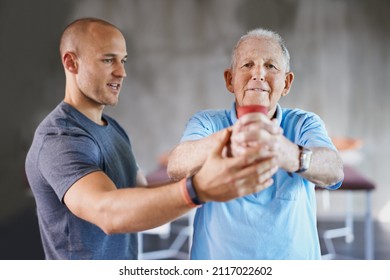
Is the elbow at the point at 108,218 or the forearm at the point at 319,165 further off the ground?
the forearm at the point at 319,165

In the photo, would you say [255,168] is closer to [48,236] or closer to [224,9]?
[48,236]

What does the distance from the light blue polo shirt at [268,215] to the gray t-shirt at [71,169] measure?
26 cm

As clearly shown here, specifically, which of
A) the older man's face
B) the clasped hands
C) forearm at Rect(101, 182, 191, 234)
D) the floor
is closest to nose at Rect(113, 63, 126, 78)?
the older man's face

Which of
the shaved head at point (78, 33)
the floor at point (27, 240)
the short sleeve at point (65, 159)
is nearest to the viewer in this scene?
the short sleeve at point (65, 159)

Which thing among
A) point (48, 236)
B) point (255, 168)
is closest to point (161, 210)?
point (255, 168)

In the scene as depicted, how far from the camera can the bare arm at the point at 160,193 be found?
99 centimetres

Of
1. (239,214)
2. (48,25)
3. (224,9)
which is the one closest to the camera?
(239,214)

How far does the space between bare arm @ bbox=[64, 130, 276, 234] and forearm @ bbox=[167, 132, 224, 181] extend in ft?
0.08

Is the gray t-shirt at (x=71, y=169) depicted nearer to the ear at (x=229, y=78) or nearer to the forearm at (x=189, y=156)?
the forearm at (x=189, y=156)

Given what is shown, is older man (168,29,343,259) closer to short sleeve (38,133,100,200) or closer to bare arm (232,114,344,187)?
bare arm (232,114,344,187)

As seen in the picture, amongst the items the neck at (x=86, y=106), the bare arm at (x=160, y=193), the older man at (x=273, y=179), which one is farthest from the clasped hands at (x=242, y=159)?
the neck at (x=86, y=106)
